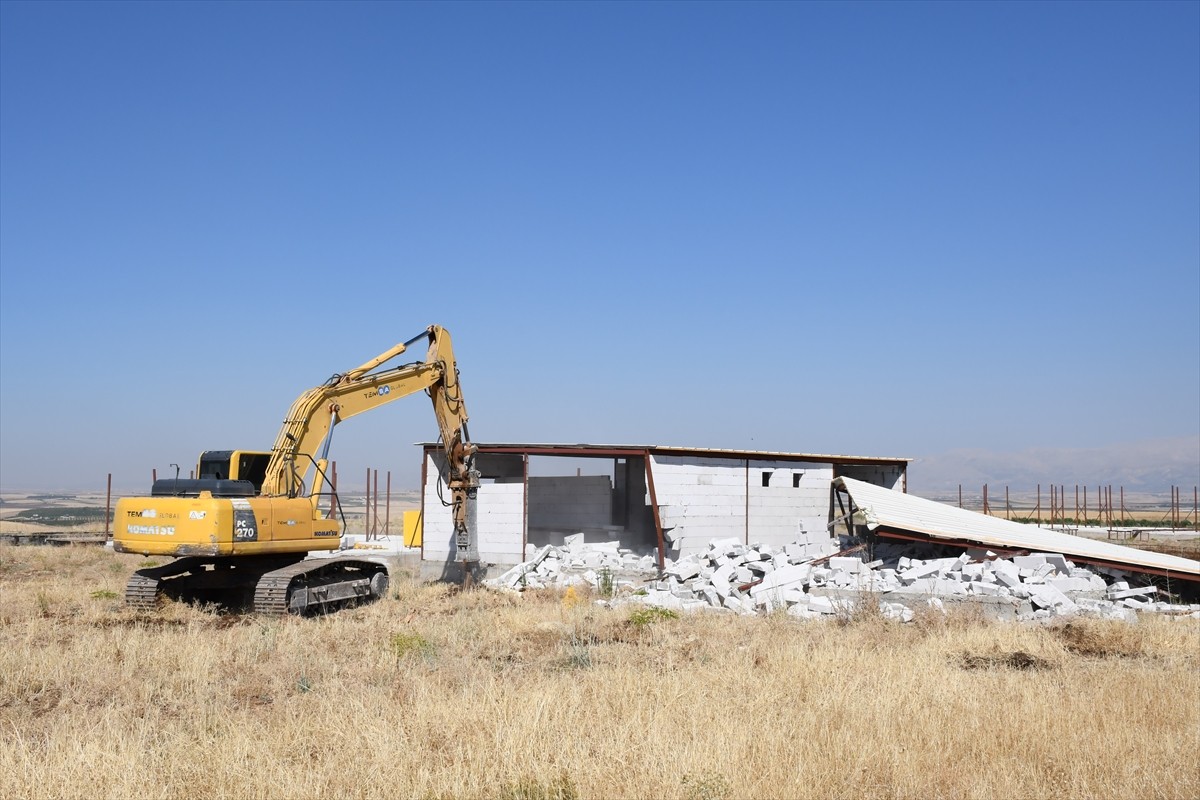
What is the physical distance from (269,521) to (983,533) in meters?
14.0

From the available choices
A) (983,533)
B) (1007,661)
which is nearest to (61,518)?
(983,533)

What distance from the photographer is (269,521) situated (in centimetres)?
1638

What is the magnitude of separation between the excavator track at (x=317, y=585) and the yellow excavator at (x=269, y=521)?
0.02 meters

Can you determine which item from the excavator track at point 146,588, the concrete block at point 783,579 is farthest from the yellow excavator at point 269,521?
the concrete block at point 783,579

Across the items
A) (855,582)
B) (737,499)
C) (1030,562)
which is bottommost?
(855,582)

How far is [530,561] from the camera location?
2209 cm

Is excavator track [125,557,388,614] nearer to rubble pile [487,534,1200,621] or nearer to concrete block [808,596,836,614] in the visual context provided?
rubble pile [487,534,1200,621]

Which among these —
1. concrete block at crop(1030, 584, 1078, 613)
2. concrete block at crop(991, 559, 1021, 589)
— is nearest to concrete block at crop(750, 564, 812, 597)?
concrete block at crop(991, 559, 1021, 589)

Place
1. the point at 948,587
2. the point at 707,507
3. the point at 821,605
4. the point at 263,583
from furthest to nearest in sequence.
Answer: the point at 707,507
the point at 948,587
the point at 821,605
the point at 263,583

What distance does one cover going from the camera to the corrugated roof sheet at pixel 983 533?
63.1ft

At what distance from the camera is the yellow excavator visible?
1570 cm

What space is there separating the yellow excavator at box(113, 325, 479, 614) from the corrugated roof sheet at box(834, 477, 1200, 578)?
9.53 meters

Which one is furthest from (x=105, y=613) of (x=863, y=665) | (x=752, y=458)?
(x=752, y=458)

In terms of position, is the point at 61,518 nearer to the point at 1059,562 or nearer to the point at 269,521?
the point at 269,521
